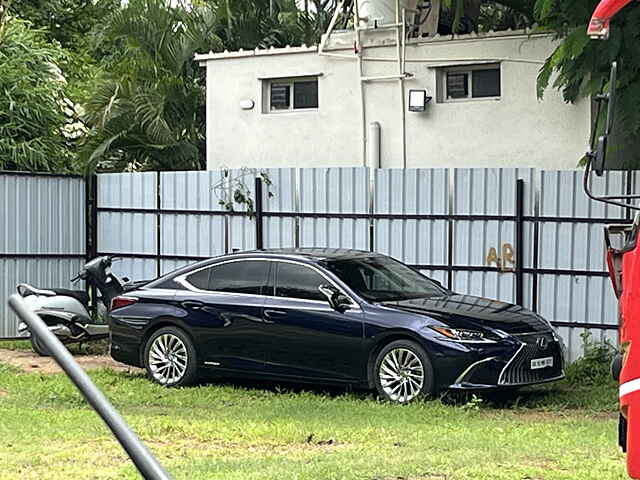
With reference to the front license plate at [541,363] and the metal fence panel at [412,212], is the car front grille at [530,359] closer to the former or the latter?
the front license plate at [541,363]

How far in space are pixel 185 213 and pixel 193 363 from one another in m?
4.47

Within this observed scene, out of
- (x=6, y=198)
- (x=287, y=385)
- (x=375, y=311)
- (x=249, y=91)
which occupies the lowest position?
(x=287, y=385)

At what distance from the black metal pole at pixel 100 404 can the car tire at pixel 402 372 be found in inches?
346

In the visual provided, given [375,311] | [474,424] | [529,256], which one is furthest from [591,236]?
[474,424]

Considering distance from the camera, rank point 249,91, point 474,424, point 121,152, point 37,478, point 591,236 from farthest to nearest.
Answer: point 121,152 → point 249,91 → point 591,236 → point 474,424 → point 37,478

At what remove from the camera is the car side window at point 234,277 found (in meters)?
12.8

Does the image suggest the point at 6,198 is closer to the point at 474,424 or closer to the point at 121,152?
the point at 121,152

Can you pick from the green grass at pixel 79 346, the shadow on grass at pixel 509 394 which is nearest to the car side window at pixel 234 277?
the shadow on grass at pixel 509 394

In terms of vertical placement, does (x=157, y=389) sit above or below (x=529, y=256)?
below

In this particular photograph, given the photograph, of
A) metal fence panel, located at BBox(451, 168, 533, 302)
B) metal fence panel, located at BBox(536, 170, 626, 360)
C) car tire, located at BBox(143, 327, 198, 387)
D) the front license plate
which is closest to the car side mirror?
car tire, located at BBox(143, 327, 198, 387)

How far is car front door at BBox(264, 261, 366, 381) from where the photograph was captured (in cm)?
1200

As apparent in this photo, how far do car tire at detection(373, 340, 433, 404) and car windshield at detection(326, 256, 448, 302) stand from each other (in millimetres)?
664

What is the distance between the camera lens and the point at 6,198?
657 inches

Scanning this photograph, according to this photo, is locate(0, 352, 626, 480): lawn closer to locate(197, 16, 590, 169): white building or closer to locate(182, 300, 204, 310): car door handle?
locate(182, 300, 204, 310): car door handle
